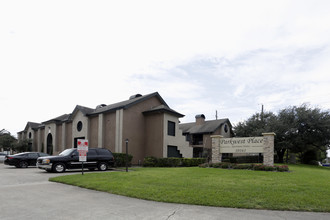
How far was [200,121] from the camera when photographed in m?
39.0

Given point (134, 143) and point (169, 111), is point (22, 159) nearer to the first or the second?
point (134, 143)

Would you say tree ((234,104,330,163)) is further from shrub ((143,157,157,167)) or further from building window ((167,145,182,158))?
shrub ((143,157,157,167))

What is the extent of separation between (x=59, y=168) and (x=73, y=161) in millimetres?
908

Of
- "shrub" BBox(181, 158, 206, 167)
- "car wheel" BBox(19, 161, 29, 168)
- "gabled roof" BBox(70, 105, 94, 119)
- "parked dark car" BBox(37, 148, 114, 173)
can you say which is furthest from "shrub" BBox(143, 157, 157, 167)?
"car wheel" BBox(19, 161, 29, 168)

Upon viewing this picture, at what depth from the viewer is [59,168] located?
15969 millimetres

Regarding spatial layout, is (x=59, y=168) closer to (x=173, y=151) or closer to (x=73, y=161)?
(x=73, y=161)

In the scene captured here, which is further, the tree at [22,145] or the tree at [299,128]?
the tree at [22,145]

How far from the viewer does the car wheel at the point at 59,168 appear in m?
15.8

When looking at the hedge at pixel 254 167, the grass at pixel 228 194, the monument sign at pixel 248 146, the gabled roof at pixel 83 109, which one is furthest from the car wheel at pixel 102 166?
the gabled roof at pixel 83 109

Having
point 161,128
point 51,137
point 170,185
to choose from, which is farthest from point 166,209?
point 51,137

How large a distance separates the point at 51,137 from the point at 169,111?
19493mm

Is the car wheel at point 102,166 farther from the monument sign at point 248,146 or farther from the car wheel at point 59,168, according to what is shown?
the monument sign at point 248,146

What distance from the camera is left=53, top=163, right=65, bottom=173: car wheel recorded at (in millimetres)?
15792

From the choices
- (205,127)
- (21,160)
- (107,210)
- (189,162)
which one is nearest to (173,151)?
(189,162)
